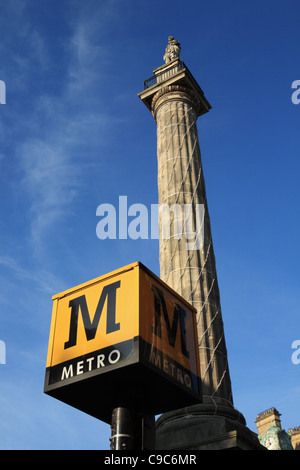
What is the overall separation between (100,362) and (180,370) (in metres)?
1.68

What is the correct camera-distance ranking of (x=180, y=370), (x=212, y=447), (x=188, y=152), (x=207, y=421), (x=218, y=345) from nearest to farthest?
(x=180, y=370)
(x=212, y=447)
(x=207, y=421)
(x=218, y=345)
(x=188, y=152)

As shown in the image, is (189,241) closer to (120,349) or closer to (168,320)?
(168,320)

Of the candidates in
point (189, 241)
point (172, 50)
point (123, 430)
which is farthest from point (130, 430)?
point (172, 50)

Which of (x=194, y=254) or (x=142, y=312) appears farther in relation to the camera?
(x=194, y=254)

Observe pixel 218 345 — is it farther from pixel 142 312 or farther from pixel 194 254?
pixel 142 312

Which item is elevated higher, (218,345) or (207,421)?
(218,345)

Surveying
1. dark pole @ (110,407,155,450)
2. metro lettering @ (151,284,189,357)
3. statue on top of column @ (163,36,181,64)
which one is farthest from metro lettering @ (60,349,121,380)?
statue on top of column @ (163,36,181,64)

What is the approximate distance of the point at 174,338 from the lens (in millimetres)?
9500

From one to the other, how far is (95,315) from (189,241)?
397 inches

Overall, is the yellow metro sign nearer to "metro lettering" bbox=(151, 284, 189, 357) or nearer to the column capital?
"metro lettering" bbox=(151, 284, 189, 357)

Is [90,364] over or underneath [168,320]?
underneath

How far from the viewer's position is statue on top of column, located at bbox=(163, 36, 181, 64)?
25.9 metres

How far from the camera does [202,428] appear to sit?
14391 mm
